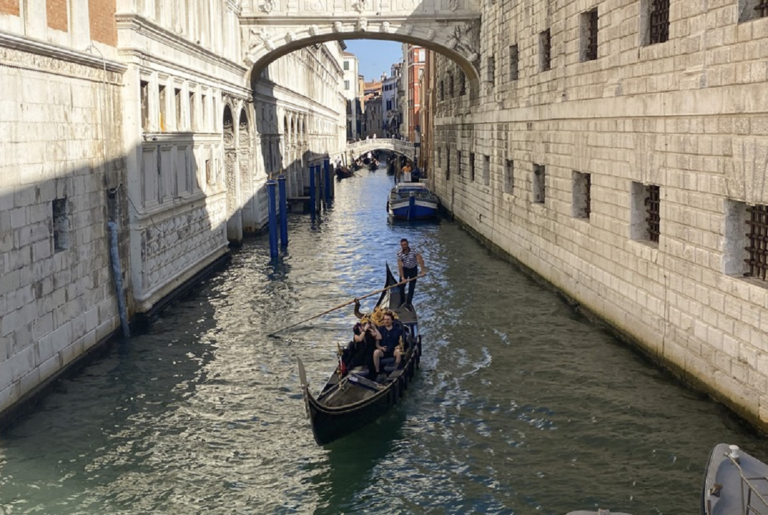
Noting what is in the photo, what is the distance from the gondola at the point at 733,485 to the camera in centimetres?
589

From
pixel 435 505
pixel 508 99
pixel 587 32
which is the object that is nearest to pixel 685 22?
pixel 587 32

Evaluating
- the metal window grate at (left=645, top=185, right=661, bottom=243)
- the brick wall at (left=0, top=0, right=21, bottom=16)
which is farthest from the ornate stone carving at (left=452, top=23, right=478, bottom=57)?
the brick wall at (left=0, top=0, right=21, bottom=16)

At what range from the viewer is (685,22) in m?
10.7

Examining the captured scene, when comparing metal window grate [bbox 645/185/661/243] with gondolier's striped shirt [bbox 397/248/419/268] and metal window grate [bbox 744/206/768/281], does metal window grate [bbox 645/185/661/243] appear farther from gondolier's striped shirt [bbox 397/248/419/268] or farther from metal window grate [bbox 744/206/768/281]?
gondolier's striped shirt [bbox 397/248/419/268]

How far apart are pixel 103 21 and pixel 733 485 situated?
1089 cm

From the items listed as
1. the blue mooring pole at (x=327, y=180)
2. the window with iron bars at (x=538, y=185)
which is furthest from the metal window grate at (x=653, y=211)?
the blue mooring pole at (x=327, y=180)

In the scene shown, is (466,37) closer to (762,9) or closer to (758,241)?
(762,9)

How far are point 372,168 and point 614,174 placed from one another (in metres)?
63.9

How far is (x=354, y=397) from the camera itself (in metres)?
9.84

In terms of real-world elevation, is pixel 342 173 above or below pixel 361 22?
below

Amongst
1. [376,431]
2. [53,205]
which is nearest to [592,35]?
[376,431]

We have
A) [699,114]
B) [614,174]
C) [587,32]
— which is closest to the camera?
[699,114]

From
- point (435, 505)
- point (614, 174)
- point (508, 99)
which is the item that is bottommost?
point (435, 505)

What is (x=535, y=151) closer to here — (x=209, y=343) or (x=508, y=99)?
(x=508, y=99)
